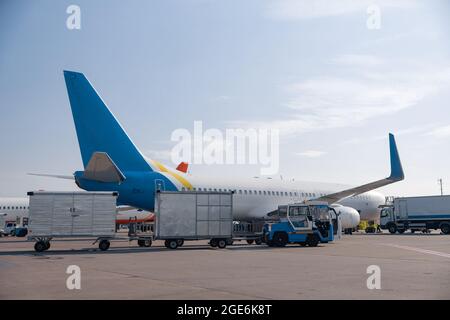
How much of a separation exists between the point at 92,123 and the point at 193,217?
8806 mm

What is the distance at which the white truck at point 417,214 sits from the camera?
4709 cm

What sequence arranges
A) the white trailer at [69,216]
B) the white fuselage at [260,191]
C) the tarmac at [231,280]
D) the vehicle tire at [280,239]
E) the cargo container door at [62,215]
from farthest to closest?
the white fuselage at [260,191]
the vehicle tire at [280,239]
the cargo container door at [62,215]
the white trailer at [69,216]
the tarmac at [231,280]

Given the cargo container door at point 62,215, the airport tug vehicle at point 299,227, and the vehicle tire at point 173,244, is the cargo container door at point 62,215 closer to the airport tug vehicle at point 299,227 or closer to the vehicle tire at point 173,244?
the vehicle tire at point 173,244

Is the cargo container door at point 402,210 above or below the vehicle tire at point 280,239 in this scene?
above

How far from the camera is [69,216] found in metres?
23.7

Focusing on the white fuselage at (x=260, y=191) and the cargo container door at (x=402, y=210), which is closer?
the white fuselage at (x=260, y=191)

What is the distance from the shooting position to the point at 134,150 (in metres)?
30.0

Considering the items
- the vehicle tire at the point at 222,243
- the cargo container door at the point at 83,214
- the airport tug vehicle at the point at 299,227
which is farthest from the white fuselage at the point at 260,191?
the cargo container door at the point at 83,214

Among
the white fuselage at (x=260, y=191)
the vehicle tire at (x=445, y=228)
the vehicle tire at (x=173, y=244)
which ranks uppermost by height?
the white fuselage at (x=260, y=191)

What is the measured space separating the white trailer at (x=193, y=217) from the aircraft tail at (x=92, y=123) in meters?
5.88

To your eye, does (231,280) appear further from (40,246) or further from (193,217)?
(40,246)
